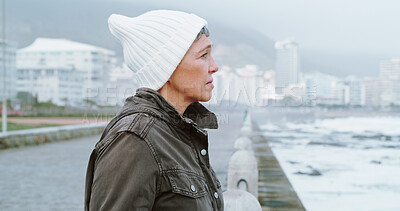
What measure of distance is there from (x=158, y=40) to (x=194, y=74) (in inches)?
6.6

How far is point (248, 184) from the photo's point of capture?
518 centimetres

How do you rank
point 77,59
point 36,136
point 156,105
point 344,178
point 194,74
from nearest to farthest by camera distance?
point 156,105, point 194,74, point 344,178, point 36,136, point 77,59

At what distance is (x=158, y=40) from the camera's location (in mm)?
1524

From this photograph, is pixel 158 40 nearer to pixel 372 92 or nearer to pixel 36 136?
pixel 36 136

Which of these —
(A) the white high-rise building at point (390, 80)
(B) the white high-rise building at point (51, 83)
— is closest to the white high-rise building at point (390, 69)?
(A) the white high-rise building at point (390, 80)

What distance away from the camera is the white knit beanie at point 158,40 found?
1.52 metres

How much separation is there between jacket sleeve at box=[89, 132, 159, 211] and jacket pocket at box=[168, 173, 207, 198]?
57 millimetres

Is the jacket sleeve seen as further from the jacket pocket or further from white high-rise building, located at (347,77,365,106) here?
white high-rise building, located at (347,77,365,106)

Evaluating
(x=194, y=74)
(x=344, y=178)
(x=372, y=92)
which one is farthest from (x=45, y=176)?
(x=372, y=92)

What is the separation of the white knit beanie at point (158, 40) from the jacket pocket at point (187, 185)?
0.36 m

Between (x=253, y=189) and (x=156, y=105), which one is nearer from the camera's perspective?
(x=156, y=105)

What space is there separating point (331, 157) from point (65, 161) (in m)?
6.53

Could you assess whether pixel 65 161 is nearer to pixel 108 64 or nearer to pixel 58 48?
pixel 108 64

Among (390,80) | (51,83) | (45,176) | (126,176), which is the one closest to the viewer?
(126,176)
